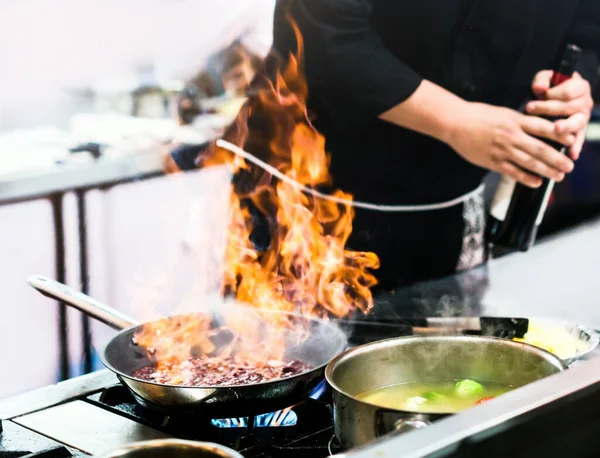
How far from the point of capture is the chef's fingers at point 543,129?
2.36m

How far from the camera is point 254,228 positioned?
2539 mm

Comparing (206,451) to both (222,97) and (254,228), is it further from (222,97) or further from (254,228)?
(222,97)

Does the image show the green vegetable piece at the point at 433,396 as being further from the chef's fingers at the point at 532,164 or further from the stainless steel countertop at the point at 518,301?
the chef's fingers at the point at 532,164

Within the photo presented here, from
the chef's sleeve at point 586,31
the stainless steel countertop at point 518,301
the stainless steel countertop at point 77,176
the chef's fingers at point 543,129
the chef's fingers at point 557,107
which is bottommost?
the stainless steel countertop at point 77,176

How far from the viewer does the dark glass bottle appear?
2430 millimetres

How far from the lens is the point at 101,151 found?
11.9 ft

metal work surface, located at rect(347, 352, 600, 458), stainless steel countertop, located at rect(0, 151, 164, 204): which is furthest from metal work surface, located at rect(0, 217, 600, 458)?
stainless steel countertop, located at rect(0, 151, 164, 204)

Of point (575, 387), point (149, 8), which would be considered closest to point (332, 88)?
point (575, 387)

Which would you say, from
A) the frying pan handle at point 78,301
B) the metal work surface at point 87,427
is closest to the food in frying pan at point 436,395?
the metal work surface at point 87,427

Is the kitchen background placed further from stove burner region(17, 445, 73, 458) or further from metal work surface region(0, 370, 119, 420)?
stove burner region(17, 445, 73, 458)

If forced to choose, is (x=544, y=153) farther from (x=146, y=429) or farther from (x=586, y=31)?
(x=146, y=429)

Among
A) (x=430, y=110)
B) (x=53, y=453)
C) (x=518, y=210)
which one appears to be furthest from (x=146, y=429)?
(x=518, y=210)

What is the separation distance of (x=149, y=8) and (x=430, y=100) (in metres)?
2.39

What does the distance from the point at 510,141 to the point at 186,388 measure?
1.53 m
